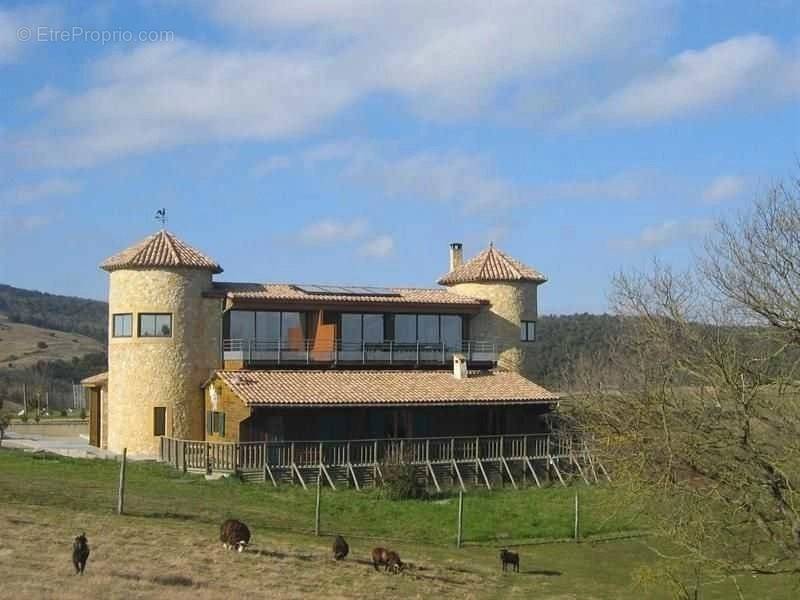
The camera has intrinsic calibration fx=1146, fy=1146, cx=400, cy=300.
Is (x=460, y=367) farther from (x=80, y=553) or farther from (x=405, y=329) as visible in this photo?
(x=80, y=553)

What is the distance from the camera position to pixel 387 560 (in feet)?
80.6

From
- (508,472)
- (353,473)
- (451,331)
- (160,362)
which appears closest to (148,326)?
(160,362)

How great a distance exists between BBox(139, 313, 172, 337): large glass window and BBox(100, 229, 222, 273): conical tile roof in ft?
6.23

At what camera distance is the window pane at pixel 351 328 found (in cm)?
4594

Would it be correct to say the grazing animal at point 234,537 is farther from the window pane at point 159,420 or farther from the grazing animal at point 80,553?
the window pane at point 159,420

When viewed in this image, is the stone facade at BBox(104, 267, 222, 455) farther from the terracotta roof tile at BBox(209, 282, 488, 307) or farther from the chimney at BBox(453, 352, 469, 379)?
the chimney at BBox(453, 352, 469, 379)

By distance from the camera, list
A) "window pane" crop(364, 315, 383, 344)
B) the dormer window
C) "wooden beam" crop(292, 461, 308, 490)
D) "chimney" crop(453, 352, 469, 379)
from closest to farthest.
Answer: "wooden beam" crop(292, 461, 308, 490) → "chimney" crop(453, 352, 469, 379) → "window pane" crop(364, 315, 383, 344) → the dormer window

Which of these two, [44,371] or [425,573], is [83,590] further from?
[44,371]

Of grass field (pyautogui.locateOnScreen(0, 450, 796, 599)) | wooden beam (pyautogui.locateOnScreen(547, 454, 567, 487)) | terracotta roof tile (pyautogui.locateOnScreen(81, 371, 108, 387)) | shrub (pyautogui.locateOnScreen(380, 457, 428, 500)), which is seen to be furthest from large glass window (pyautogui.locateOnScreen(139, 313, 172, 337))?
wooden beam (pyautogui.locateOnScreen(547, 454, 567, 487))

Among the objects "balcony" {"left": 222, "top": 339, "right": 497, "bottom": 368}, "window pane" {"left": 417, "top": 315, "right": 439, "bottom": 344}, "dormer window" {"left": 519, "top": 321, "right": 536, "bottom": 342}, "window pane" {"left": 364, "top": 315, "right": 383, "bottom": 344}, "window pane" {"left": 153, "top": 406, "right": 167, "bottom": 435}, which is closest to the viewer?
"window pane" {"left": 153, "top": 406, "right": 167, "bottom": 435}

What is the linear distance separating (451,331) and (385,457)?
32.2ft

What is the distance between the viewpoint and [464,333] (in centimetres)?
4906

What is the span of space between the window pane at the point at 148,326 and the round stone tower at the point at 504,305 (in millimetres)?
13761

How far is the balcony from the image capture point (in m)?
43.6
